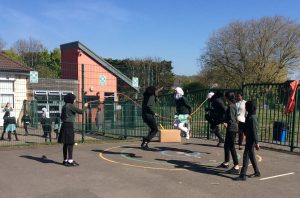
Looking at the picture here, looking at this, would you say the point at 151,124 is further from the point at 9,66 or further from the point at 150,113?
the point at 9,66

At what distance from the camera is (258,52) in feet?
142

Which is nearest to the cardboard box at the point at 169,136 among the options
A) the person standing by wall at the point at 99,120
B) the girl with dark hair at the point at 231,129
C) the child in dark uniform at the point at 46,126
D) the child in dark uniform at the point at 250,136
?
the child in dark uniform at the point at 46,126

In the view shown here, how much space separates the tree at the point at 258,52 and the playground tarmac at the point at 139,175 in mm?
33760

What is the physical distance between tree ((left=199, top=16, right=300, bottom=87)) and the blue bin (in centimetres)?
3114

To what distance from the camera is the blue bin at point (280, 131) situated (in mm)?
12712

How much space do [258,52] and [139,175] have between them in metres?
38.2

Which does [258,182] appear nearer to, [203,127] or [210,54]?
[203,127]

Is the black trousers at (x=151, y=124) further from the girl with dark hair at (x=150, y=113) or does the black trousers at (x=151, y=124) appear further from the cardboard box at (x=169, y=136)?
the cardboard box at (x=169, y=136)

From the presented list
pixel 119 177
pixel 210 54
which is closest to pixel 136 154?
pixel 119 177

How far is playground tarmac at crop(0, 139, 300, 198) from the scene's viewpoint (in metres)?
6.61

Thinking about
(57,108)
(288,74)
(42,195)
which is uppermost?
(288,74)

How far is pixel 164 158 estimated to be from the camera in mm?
9812

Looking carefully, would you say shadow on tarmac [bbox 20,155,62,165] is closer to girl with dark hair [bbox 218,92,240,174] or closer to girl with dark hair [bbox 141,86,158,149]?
girl with dark hair [bbox 141,86,158,149]

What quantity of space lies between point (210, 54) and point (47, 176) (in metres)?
39.9
